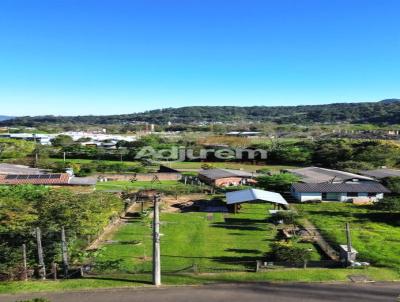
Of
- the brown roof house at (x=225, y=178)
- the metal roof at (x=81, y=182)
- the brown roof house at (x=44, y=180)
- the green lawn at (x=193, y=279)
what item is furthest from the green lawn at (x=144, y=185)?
the green lawn at (x=193, y=279)

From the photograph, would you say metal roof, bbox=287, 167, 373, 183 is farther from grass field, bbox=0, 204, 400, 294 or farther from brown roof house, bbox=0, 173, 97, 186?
brown roof house, bbox=0, 173, 97, 186

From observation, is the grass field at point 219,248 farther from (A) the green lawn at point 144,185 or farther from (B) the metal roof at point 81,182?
(B) the metal roof at point 81,182

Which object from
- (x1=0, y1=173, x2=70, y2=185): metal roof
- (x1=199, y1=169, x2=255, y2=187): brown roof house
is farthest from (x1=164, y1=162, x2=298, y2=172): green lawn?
(x1=0, y1=173, x2=70, y2=185): metal roof

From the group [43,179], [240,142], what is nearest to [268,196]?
[43,179]

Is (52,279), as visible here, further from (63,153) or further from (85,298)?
(63,153)

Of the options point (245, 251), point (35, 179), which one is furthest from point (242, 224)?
point (35, 179)

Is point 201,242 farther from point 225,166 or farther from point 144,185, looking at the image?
point 225,166
